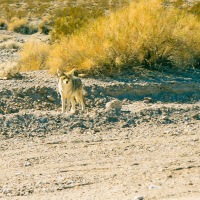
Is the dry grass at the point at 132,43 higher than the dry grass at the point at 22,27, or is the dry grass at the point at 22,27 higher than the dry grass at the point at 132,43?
the dry grass at the point at 132,43

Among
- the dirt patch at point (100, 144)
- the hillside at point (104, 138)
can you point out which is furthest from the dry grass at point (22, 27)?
the dirt patch at point (100, 144)

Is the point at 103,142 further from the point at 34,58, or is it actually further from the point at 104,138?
the point at 34,58

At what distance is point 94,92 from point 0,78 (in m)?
3.05

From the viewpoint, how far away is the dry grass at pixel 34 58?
1767cm

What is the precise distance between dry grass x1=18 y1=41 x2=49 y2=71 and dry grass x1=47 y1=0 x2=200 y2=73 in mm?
1471

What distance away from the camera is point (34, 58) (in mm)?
18312

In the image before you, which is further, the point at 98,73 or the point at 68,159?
the point at 98,73

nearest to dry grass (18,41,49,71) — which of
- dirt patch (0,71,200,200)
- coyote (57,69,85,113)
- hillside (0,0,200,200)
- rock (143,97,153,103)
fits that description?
hillside (0,0,200,200)

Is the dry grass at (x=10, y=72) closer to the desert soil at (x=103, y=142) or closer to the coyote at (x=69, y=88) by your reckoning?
the desert soil at (x=103, y=142)

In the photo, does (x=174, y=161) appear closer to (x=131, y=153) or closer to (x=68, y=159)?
(x=131, y=153)

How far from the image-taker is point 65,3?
188 feet

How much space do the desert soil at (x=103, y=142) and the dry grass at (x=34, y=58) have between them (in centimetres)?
232

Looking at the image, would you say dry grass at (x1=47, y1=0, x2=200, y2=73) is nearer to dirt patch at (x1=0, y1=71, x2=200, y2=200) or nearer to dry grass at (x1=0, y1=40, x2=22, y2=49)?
dirt patch at (x1=0, y1=71, x2=200, y2=200)

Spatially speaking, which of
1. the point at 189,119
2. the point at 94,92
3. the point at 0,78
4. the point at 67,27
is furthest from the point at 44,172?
the point at 67,27
